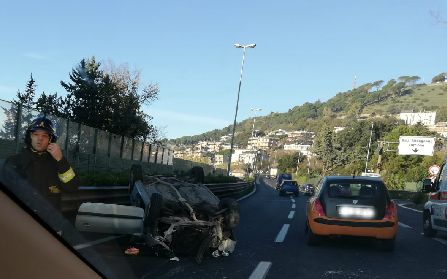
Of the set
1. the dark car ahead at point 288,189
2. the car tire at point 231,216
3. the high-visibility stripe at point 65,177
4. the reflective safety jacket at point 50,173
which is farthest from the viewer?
the dark car ahead at point 288,189

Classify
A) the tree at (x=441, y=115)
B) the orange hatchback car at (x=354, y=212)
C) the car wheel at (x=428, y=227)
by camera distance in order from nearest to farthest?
the orange hatchback car at (x=354, y=212), the car wheel at (x=428, y=227), the tree at (x=441, y=115)

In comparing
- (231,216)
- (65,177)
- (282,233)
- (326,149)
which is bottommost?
(282,233)

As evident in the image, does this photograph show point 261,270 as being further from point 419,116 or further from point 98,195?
point 419,116

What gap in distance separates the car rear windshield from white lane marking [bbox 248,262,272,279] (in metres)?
2.63

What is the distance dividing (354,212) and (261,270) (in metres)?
2.90

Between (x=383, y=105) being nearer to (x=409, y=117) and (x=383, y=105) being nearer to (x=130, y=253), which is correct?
(x=409, y=117)

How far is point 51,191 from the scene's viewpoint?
330 centimetres

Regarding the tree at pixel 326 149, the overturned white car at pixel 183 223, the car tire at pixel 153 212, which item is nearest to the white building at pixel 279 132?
the tree at pixel 326 149

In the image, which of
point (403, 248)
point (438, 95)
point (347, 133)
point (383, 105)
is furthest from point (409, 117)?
point (403, 248)

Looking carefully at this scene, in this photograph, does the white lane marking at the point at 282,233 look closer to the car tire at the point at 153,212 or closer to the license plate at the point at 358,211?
the license plate at the point at 358,211

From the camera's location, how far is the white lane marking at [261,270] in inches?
211

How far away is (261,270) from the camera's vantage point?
5.74 metres

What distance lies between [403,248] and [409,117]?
132582mm

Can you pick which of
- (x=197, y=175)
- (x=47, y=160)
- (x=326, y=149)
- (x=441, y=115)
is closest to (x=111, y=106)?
(x=197, y=175)
